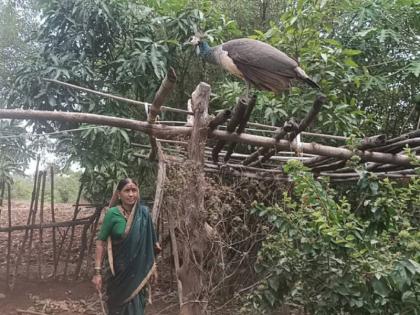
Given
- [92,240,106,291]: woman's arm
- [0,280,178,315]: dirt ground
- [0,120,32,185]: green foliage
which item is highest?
[0,120,32,185]: green foliage

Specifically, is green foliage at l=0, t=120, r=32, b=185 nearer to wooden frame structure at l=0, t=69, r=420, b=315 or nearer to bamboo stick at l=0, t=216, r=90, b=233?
bamboo stick at l=0, t=216, r=90, b=233

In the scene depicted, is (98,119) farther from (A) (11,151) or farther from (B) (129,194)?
(A) (11,151)

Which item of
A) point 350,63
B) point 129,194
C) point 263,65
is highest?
point 350,63

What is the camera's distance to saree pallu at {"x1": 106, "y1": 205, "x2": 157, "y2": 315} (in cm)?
341

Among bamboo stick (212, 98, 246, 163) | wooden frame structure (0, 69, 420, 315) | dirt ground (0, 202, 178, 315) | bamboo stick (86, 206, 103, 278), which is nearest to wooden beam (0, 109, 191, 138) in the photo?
wooden frame structure (0, 69, 420, 315)

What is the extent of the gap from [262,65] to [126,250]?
1.60 m

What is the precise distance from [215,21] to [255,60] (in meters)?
2.52

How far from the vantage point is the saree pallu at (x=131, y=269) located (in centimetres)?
341

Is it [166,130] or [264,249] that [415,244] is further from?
[166,130]

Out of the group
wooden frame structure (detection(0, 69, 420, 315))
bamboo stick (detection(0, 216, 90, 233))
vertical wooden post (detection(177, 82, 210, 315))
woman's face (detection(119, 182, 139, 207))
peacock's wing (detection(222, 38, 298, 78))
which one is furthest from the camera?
bamboo stick (detection(0, 216, 90, 233))

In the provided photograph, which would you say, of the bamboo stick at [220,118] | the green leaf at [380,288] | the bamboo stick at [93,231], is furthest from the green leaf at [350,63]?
the bamboo stick at [93,231]

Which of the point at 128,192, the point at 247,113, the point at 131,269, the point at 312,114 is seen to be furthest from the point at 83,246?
the point at 312,114

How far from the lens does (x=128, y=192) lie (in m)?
3.38

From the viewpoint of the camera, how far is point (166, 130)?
3.10 metres
